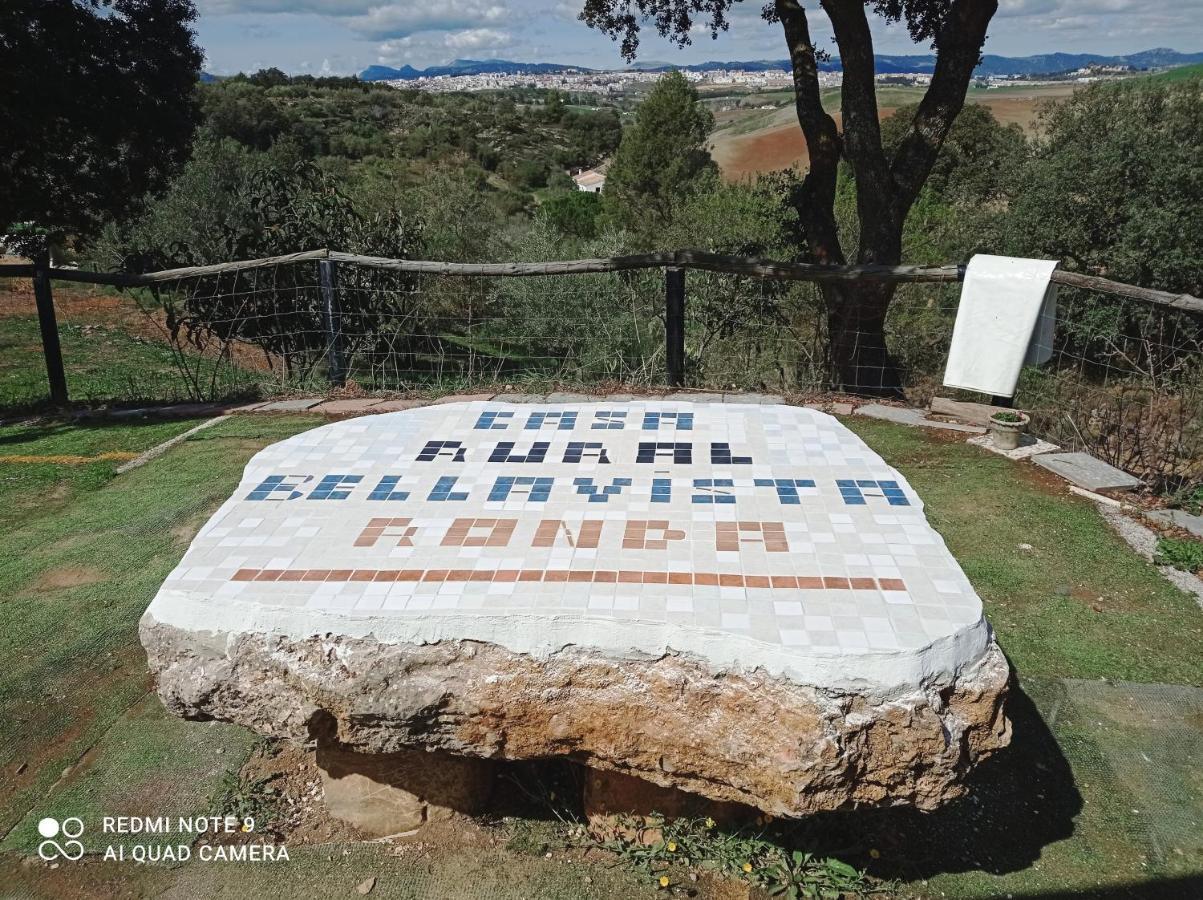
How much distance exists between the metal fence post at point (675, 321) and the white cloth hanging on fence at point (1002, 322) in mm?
1859

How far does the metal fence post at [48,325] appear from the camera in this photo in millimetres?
6445

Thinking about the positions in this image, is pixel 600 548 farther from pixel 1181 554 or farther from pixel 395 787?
pixel 1181 554

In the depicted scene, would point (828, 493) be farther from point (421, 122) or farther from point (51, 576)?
point (421, 122)

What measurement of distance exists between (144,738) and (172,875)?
2.12 feet

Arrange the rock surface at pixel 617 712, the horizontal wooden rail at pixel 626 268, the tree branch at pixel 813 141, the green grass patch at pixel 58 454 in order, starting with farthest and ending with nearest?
the tree branch at pixel 813 141, the horizontal wooden rail at pixel 626 268, the green grass patch at pixel 58 454, the rock surface at pixel 617 712

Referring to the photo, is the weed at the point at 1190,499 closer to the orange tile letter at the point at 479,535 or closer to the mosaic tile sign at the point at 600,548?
the mosaic tile sign at the point at 600,548

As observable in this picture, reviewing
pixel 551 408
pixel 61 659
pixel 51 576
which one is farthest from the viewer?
pixel 51 576

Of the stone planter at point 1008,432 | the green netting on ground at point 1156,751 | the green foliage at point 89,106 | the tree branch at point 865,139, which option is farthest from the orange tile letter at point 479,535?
the green foliage at point 89,106

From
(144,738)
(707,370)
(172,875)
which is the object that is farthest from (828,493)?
(707,370)

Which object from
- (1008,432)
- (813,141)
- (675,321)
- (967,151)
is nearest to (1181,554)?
(1008,432)

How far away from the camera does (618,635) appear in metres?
2.11

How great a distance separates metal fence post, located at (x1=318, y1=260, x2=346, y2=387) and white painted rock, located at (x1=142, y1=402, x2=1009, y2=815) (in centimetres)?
419

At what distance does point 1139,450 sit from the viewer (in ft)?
16.6

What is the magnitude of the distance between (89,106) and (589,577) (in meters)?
7.84
